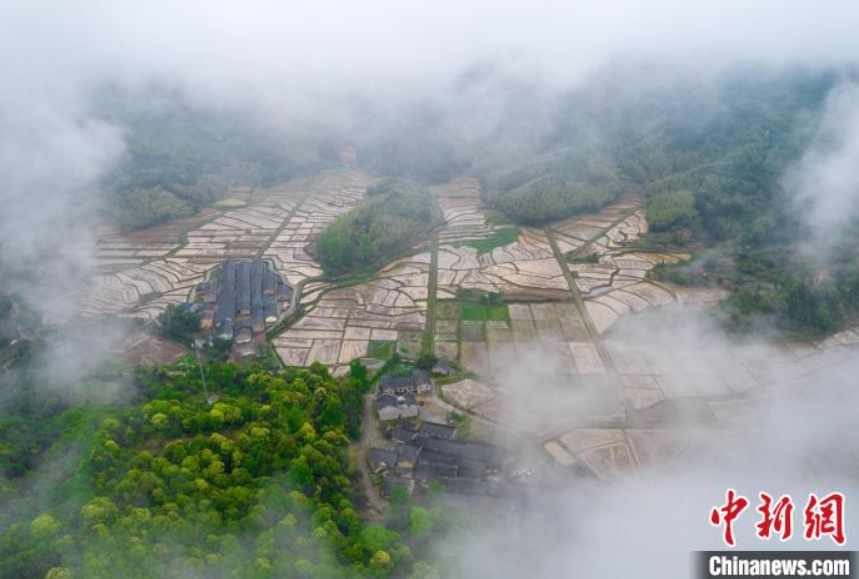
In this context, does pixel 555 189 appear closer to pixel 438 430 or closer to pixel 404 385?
pixel 404 385

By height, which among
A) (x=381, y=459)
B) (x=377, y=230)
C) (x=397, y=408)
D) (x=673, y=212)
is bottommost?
(x=381, y=459)

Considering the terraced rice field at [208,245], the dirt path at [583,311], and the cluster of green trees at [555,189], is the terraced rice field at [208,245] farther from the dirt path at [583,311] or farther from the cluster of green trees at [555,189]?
the dirt path at [583,311]

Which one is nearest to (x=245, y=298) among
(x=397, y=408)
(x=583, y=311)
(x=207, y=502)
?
(x=397, y=408)

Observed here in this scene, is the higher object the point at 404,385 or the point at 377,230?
the point at 377,230

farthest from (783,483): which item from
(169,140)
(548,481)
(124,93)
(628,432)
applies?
(124,93)

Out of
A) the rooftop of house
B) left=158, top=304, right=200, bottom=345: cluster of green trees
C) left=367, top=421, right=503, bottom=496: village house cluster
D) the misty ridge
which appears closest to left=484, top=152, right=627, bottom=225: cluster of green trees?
the misty ridge

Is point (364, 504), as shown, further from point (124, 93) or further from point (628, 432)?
point (124, 93)
